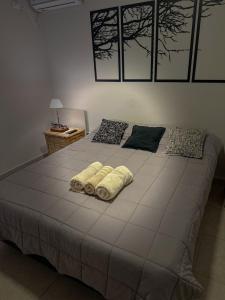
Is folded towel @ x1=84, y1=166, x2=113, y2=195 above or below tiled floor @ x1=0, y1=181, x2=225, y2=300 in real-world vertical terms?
above

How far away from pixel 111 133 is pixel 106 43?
1279mm

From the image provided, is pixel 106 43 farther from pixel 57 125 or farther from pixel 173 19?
pixel 57 125

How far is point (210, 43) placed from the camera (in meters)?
2.42

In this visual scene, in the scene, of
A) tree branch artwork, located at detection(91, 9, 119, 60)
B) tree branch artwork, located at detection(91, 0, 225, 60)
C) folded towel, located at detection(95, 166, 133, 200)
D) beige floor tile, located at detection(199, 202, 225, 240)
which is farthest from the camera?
tree branch artwork, located at detection(91, 9, 119, 60)

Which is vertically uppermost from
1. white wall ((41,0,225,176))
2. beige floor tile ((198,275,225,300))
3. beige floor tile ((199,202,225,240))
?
white wall ((41,0,225,176))

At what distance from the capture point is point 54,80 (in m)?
3.71

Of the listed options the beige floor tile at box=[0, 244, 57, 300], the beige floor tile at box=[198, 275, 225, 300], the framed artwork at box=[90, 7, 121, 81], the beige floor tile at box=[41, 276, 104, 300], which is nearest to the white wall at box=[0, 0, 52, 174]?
the framed artwork at box=[90, 7, 121, 81]

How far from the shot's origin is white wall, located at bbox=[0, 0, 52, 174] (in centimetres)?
301

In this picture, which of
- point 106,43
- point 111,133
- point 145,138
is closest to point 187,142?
point 145,138

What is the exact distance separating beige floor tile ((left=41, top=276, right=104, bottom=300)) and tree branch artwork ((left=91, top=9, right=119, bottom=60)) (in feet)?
9.04

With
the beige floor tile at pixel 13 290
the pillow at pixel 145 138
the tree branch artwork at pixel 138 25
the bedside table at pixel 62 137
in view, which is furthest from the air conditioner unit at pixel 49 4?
the beige floor tile at pixel 13 290

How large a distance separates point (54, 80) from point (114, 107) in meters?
1.25

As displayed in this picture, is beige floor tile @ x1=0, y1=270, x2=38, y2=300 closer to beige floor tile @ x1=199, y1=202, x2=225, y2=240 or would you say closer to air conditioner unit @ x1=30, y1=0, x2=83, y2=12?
beige floor tile @ x1=199, y1=202, x2=225, y2=240

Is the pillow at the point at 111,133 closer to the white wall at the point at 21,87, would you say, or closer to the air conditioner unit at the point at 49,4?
the white wall at the point at 21,87
